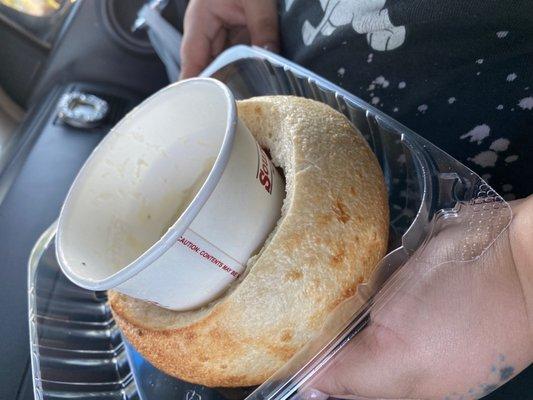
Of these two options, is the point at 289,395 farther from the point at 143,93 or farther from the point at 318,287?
the point at 143,93

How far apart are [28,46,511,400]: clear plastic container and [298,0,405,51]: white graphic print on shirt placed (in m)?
0.07

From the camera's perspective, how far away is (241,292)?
50 centimetres

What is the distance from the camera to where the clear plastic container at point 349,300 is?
0.52m

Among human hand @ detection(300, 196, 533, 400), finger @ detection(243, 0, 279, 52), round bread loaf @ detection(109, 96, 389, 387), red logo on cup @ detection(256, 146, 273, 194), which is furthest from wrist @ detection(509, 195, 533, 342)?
finger @ detection(243, 0, 279, 52)

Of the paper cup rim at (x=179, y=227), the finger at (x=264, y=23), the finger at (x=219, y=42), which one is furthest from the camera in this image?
the finger at (x=219, y=42)

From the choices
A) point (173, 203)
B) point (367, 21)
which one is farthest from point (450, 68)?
→ point (173, 203)

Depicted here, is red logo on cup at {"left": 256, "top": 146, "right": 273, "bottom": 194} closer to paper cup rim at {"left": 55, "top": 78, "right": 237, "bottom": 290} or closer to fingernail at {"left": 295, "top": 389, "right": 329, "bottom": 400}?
paper cup rim at {"left": 55, "top": 78, "right": 237, "bottom": 290}

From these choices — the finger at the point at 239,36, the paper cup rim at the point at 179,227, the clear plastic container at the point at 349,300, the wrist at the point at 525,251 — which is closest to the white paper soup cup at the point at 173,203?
the paper cup rim at the point at 179,227

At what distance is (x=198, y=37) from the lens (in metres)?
0.95

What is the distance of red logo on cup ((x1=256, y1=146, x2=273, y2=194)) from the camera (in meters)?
0.52

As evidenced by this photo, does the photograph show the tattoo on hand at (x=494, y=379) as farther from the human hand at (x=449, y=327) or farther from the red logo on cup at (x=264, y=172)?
the red logo on cup at (x=264, y=172)

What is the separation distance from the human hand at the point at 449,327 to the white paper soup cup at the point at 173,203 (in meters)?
0.13

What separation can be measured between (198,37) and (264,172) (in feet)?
1.62

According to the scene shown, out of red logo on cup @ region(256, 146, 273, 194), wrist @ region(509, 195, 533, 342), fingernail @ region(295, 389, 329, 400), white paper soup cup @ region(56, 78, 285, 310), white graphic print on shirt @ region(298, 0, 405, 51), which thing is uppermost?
white graphic print on shirt @ region(298, 0, 405, 51)
